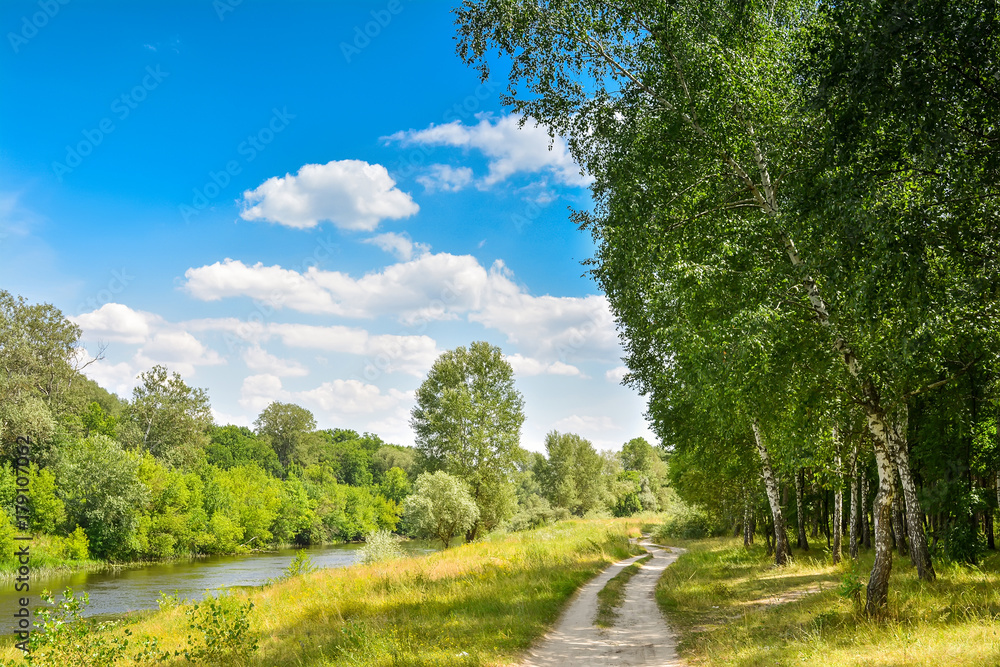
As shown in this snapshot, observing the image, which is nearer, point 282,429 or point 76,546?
point 76,546

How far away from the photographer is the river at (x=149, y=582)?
81.5ft

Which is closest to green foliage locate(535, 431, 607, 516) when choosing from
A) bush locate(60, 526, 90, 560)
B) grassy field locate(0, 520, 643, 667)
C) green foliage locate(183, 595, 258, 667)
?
bush locate(60, 526, 90, 560)

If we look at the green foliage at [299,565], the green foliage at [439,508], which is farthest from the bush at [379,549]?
the green foliage at [299,565]

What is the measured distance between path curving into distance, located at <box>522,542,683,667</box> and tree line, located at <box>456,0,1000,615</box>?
374 centimetres

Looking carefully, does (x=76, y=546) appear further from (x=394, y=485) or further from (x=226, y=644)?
(x=394, y=485)

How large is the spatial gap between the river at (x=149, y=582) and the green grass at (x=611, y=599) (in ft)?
44.6

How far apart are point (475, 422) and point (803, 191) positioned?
1401 inches

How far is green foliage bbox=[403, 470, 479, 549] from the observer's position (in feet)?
117

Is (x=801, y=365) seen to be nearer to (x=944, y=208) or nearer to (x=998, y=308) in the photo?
(x=998, y=308)

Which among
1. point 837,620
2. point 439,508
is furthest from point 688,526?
point 837,620

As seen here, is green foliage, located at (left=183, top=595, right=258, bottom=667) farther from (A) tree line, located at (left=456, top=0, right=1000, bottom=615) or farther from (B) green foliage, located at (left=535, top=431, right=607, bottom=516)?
(B) green foliage, located at (left=535, top=431, right=607, bottom=516)

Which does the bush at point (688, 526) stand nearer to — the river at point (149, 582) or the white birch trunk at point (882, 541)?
the river at point (149, 582)

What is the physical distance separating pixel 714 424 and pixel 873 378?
8.85 metres

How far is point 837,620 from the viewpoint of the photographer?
9844mm
